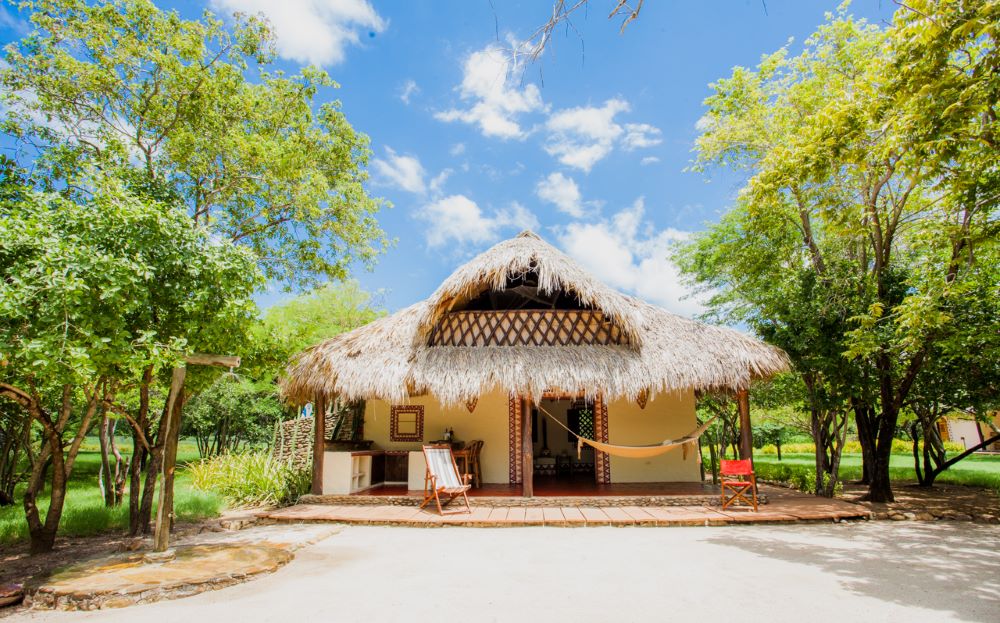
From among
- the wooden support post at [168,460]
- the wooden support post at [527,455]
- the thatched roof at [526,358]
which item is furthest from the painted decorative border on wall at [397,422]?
the wooden support post at [168,460]

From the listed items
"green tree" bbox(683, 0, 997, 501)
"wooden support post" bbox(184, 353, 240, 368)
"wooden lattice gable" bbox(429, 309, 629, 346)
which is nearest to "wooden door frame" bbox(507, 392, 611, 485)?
"wooden lattice gable" bbox(429, 309, 629, 346)

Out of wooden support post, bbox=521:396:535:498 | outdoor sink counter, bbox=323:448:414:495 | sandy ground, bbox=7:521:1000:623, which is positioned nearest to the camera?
sandy ground, bbox=7:521:1000:623

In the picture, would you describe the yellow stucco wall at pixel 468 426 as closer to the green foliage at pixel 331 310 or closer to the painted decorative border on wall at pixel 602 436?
the painted decorative border on wall at pixel 602 436

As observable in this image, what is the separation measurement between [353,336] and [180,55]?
3.82 m

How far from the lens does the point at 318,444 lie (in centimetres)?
643

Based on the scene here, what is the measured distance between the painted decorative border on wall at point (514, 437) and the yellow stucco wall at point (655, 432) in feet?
4.60

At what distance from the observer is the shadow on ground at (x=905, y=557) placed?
2836 mm

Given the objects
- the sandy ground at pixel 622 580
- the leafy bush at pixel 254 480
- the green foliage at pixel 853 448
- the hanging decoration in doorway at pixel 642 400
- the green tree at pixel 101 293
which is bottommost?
the green foliage at pixel 853 448

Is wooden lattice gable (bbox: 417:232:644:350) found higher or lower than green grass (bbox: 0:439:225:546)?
higher

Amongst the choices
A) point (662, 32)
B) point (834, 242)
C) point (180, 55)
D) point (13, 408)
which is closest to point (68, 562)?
point (13, 408)

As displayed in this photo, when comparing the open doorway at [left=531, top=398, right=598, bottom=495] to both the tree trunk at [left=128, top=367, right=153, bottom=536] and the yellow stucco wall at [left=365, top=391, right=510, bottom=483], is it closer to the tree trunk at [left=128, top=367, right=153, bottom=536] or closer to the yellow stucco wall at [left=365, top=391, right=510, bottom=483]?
the yellow stucco wall at [left=365, top=391, right=510, bottom=483]

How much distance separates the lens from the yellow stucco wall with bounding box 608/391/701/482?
755 centimetres

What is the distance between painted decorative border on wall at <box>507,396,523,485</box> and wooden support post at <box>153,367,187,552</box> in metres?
4.61

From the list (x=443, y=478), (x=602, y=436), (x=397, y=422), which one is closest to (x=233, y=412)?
(x=397, y=422)
